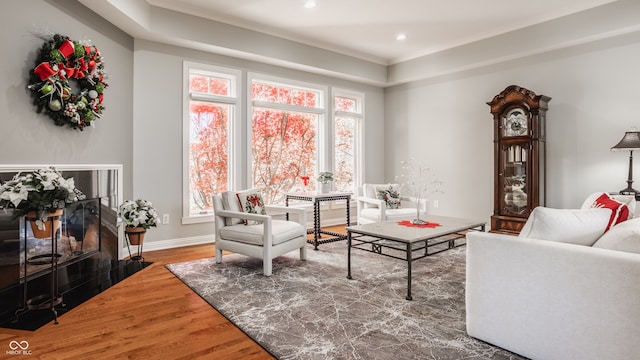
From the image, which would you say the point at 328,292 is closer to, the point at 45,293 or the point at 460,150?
the point at 45,293

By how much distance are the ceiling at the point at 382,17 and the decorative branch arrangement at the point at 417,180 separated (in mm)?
1981

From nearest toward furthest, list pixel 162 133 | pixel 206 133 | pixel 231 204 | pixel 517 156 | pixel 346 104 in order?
1. pixel 231 204
2. pixel 162 133
3. pixel 517 156
4. pixel 206 133
5. pixel 346 104

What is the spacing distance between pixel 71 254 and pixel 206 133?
7.07 ft

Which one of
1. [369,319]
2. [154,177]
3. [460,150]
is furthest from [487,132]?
[154,177]

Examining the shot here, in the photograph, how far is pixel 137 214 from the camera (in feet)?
12.4

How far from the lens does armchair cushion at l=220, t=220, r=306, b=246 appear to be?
3.55 m

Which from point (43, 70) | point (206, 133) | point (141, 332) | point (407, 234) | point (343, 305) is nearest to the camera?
point (141, 332)

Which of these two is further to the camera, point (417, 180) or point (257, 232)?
point (417, 180)

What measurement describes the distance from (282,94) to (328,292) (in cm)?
356

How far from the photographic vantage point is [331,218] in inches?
246

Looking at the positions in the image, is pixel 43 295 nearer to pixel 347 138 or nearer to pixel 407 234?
pixel 407 234

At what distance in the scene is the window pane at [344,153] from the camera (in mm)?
6430

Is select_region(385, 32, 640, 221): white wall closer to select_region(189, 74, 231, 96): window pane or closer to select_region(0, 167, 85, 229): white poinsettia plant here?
select_region(189, 74, 231, 96): window pane

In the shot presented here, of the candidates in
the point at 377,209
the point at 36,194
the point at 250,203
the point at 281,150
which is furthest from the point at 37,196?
the point at 377,209
